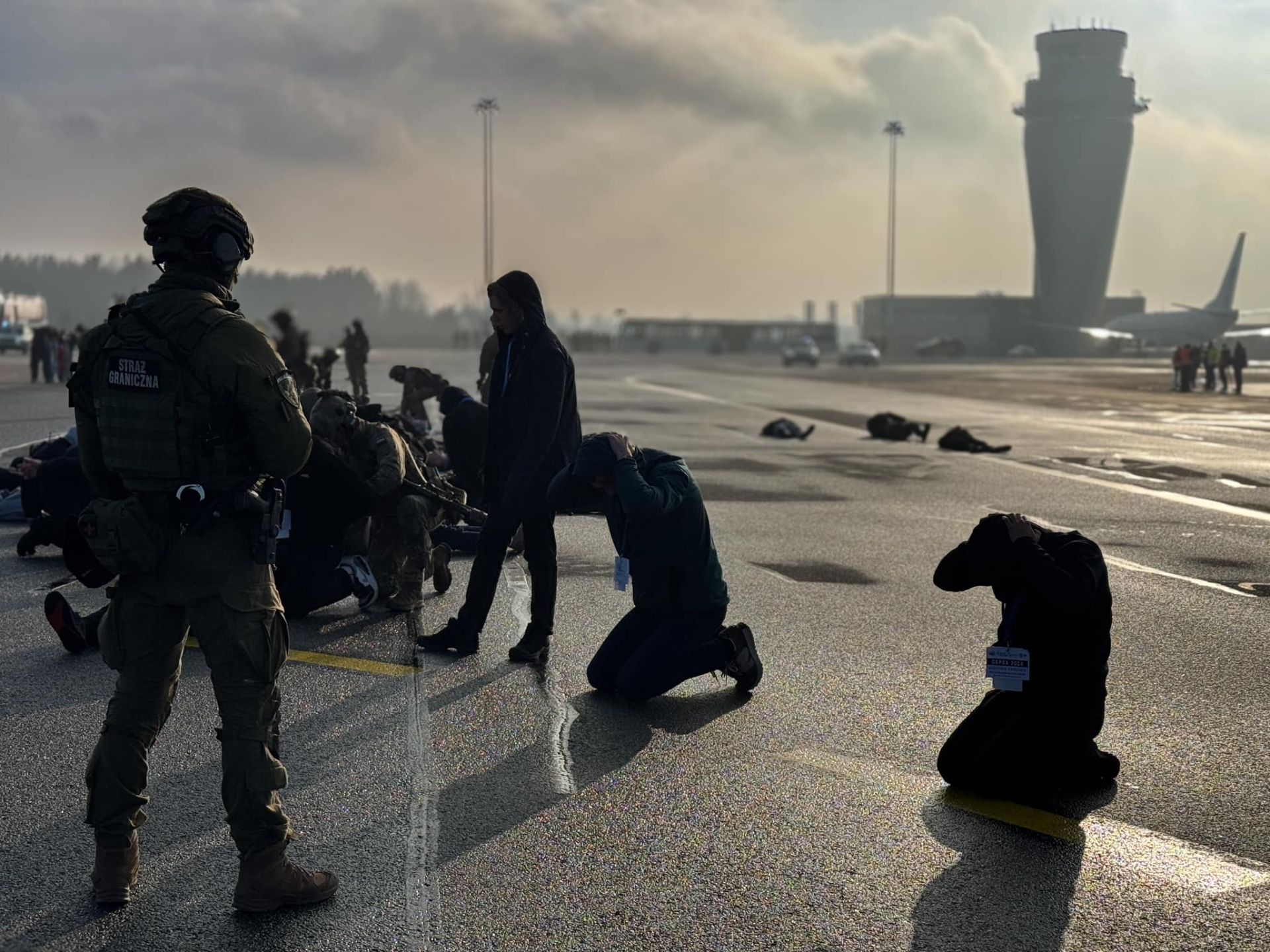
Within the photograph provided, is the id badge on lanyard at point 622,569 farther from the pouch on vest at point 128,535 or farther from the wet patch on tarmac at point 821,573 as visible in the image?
the wet patch on tarmac at point 821,573

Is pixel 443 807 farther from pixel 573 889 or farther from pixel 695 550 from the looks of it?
pixel 695 550

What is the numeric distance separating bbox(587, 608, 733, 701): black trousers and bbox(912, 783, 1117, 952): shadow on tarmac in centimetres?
158

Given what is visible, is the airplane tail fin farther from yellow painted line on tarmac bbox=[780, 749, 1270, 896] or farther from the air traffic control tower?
yellow painted line on tarmac bbox=[780, 749, 1270, 896]

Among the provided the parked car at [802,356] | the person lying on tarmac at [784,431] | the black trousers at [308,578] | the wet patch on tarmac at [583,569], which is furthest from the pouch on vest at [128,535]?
the parked car at [802,356]

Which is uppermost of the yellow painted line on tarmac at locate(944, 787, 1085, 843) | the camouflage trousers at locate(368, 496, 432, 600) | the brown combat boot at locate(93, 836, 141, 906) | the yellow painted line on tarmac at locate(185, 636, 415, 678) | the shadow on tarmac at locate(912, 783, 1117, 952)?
the camouflage trousers at locate(368, 496, 432, 600)

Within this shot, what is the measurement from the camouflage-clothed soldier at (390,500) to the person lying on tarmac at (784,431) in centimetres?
1549

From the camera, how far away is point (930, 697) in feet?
21.7

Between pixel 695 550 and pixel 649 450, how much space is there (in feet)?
1.72

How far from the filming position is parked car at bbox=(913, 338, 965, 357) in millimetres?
108625

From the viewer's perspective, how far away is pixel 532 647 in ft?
24.0

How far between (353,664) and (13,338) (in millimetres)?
69233

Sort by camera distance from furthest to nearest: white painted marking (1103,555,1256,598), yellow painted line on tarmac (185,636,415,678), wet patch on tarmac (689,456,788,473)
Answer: wet patch on tarmac (689,456,788,473)
white painted marking (1103,555,1256,598)
yellow painted line on tarmac (185,636,415,678)

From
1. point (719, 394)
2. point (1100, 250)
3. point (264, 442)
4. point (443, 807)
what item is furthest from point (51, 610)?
point (1100, 250)

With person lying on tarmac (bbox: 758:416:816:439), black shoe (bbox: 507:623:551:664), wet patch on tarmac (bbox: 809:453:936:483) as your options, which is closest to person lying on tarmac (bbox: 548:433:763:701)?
black shoe (bbox: 507:623:551:664)
